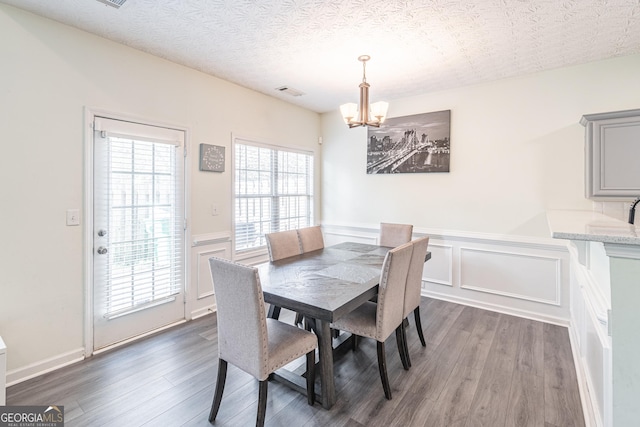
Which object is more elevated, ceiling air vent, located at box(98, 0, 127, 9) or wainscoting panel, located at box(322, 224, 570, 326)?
ceiling air vent, located at box(98, 0, 127, 9)

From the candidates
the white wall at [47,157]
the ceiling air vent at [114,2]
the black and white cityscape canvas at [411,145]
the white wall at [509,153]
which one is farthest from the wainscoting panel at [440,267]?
the ceiling air vent at [114,2]

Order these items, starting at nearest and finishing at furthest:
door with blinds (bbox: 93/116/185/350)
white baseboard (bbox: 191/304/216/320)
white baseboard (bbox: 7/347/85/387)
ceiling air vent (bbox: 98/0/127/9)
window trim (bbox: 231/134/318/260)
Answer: ceiling air vent (bbox: 98/0/127/9) → white baseboard (bbox: 7/347/85/387) → door with blinds (bbox: 93/116/185/350) → white baseboard (bbox: 191/304/216/320) → window trim (bbox: 231/134/318/260)

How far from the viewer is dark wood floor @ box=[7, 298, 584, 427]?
73.2 inches

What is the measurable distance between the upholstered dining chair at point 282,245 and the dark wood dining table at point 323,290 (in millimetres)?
162

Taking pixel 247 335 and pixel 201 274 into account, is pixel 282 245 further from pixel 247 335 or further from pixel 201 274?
pixel 247 335

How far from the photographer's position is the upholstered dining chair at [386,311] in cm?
203

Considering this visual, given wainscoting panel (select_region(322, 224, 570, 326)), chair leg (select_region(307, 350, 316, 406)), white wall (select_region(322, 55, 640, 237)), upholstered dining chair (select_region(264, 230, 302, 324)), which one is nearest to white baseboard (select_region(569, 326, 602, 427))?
wainscoting panel (select_region(322, 224, 570, 326))

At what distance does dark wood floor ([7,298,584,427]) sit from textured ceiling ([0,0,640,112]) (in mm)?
2684

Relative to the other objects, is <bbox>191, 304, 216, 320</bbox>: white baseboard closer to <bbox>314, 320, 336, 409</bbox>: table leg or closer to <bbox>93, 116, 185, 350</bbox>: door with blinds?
<bbox>93, 116, 185, 350</bbox>: door with blinds

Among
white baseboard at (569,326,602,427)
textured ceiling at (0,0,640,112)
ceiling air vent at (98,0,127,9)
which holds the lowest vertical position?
white baseboard at (569,326,602,427)

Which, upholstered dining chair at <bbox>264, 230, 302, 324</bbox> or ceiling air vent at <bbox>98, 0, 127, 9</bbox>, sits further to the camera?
upholstered dining chair at <bbox>264, 230, 302, 324</bbox>

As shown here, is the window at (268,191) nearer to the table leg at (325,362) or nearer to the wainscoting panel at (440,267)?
the wainscoting panel at (440,267)

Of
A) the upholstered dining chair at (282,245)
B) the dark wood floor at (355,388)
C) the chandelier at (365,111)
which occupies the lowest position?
the dark wood floor at (355,388)

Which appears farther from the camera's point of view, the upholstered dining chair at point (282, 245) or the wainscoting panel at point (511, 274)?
the wainscoting panel at point (511, 274)
